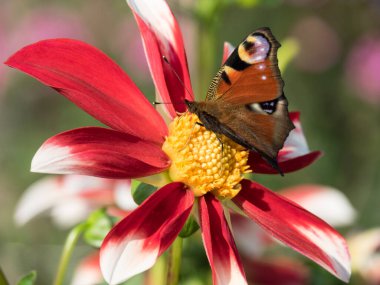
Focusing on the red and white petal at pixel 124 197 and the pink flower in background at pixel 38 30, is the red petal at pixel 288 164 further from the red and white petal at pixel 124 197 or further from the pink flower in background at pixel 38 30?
the pink flower in background at pixel 38 30

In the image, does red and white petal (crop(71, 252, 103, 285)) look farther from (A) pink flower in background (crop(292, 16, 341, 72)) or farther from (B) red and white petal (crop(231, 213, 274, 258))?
(A) pink flower in background (crop(292, 16, 341, 72))

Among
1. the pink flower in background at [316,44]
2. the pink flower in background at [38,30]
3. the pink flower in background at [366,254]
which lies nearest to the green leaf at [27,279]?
the pink flower in background at [366,254]

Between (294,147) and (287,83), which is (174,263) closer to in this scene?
(294,147)

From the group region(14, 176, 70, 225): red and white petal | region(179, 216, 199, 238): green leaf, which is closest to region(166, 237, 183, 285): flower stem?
region(179, 216, 199, 238): green leaf

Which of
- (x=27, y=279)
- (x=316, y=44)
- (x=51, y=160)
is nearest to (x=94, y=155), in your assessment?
(x=51, y=160)

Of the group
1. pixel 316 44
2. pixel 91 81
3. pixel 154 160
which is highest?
pixel 91 81

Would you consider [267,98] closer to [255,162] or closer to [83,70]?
[255,162]

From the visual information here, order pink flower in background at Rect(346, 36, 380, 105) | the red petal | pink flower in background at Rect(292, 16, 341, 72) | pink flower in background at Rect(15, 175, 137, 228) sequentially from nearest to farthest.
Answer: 1. the red petal
2. pink flower in background at Rect(15, 175, 137, 228)
3. pink flower in background at Rect(346, 36, 380, 105)
4. pink flower in background at Rect(292, 16, 341, 72)
